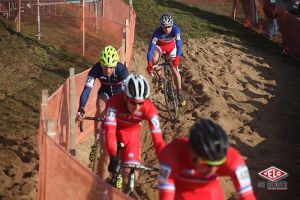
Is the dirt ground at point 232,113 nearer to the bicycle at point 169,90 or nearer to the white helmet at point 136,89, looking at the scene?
the bicycle at point 169,90

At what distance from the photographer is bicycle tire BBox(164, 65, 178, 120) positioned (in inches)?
452

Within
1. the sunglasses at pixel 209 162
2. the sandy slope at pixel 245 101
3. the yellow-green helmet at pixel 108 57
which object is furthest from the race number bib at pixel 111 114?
the sandy slope at pixel 245 101

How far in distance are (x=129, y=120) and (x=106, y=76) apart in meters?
1.94

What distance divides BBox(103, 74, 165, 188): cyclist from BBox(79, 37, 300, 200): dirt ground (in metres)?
1.88

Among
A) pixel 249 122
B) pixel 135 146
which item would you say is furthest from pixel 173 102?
pixel 135 146

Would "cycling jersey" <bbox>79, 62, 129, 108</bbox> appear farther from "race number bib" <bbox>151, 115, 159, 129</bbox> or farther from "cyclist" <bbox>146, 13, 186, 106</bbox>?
"cyclist" <bbox>146, 13, 186, 106</bbox>

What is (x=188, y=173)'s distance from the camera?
481 centimetres

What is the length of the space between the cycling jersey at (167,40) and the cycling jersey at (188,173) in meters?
6.88

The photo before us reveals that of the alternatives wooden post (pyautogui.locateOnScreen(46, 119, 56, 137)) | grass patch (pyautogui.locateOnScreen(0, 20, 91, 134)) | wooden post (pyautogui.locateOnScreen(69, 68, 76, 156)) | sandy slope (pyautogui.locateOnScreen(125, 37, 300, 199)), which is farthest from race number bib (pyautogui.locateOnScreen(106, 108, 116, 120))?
grass patch (pyautogui.locateOnScreen(0, 20, 91, 134))

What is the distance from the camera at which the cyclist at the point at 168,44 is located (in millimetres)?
11469

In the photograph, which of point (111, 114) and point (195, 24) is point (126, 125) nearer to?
point (111, 114)

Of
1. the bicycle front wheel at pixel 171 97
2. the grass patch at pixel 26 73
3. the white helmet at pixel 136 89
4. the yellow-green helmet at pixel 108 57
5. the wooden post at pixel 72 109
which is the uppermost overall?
the white helmet at pixel 136 89

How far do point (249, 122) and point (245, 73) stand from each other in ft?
13.3

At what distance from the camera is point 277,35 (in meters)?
21.2
